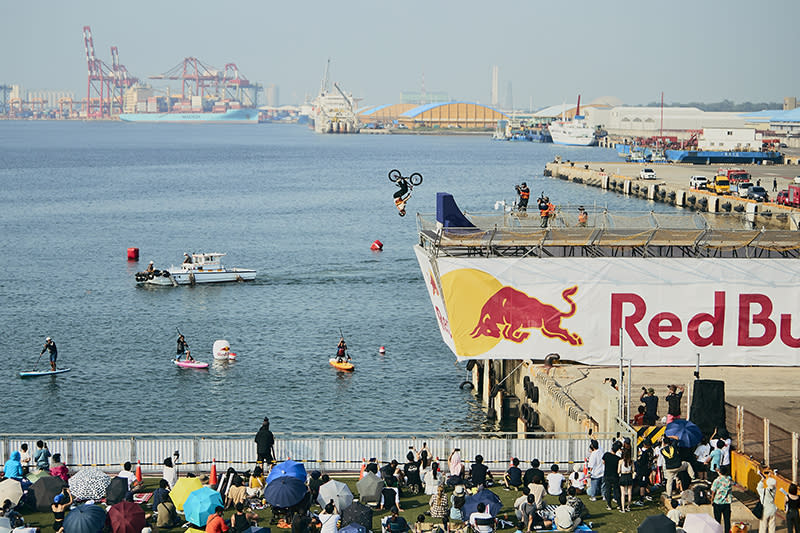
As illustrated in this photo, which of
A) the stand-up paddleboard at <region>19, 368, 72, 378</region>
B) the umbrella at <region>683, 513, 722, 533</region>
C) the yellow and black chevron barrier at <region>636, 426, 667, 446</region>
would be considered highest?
the yellow and black chevron barrier at <region>636, 426, 667, 446</region>

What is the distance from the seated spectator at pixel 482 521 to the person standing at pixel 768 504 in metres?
4.84

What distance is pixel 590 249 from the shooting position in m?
35.3

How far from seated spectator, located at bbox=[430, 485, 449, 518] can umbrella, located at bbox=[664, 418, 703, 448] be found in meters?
4.90

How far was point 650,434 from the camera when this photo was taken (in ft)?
80.0

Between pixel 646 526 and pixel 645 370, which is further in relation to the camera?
pixel 645 370

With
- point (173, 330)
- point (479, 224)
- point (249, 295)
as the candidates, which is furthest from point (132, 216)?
point (479, 224)

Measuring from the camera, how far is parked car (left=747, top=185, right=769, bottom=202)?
98881 mm

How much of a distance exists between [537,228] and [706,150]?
506 feet

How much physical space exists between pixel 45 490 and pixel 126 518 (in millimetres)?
3423

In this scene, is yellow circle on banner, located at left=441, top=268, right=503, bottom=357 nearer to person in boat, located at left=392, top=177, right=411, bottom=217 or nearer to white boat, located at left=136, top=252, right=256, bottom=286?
person in boat, located at left=392, top=177, right=411, bottom=217

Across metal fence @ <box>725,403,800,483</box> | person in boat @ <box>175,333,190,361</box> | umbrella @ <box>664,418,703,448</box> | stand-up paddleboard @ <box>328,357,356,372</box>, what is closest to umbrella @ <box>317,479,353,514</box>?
umbrella @ <box>664,418,703,448</box>

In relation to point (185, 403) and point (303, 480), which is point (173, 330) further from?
point (303, 480)

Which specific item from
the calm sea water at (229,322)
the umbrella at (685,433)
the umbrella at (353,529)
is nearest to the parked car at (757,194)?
the calm sea water at (229,322)

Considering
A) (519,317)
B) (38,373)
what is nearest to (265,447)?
(519,317)
